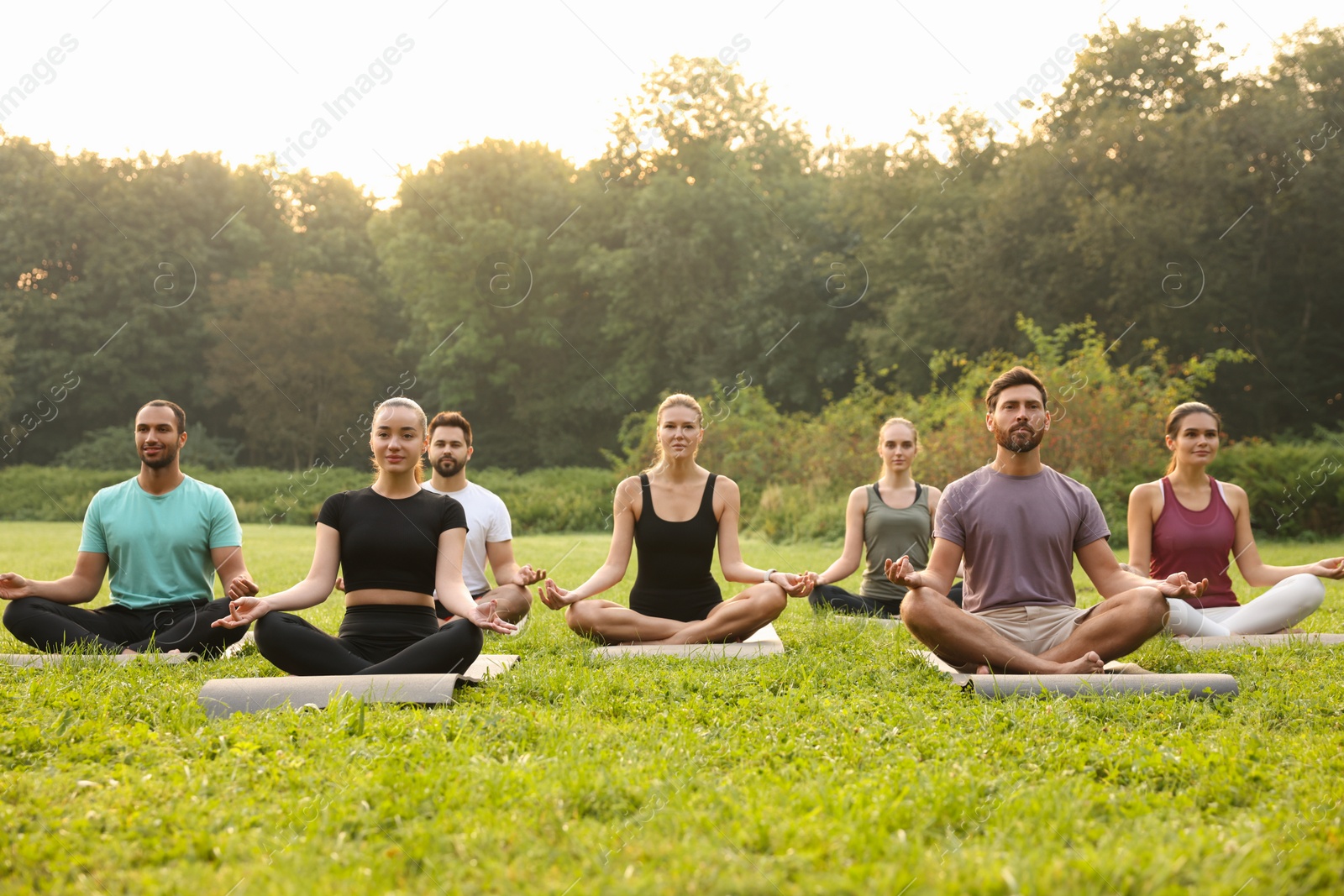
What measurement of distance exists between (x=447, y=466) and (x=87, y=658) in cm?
261

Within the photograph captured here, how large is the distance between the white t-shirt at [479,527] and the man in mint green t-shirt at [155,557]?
1.45 meters

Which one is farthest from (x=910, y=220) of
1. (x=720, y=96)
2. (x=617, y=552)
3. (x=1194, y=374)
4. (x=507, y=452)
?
(x=617, y=552)

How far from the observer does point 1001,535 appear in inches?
222

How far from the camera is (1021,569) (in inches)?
223

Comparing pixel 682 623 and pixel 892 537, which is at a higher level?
pixel 892 537

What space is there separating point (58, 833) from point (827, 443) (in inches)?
732

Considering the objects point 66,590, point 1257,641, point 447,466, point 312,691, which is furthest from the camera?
point 447,466

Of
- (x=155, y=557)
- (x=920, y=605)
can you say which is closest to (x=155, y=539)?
(x=155, y=557)

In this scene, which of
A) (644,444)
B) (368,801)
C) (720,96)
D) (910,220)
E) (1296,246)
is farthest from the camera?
(720,96)

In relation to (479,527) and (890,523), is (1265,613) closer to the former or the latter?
(890,523)

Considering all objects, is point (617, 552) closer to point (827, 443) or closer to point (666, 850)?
point (666, 850)

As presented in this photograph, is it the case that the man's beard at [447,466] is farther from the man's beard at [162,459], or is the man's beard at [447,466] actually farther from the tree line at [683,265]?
the tree line at [683,265]

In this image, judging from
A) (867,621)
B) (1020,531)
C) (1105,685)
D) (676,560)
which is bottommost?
(867,621)

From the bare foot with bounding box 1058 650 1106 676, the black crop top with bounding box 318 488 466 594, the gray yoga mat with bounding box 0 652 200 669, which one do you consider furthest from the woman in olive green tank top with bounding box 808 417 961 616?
the gray yoga mat with bounding box 0 652 200 669
